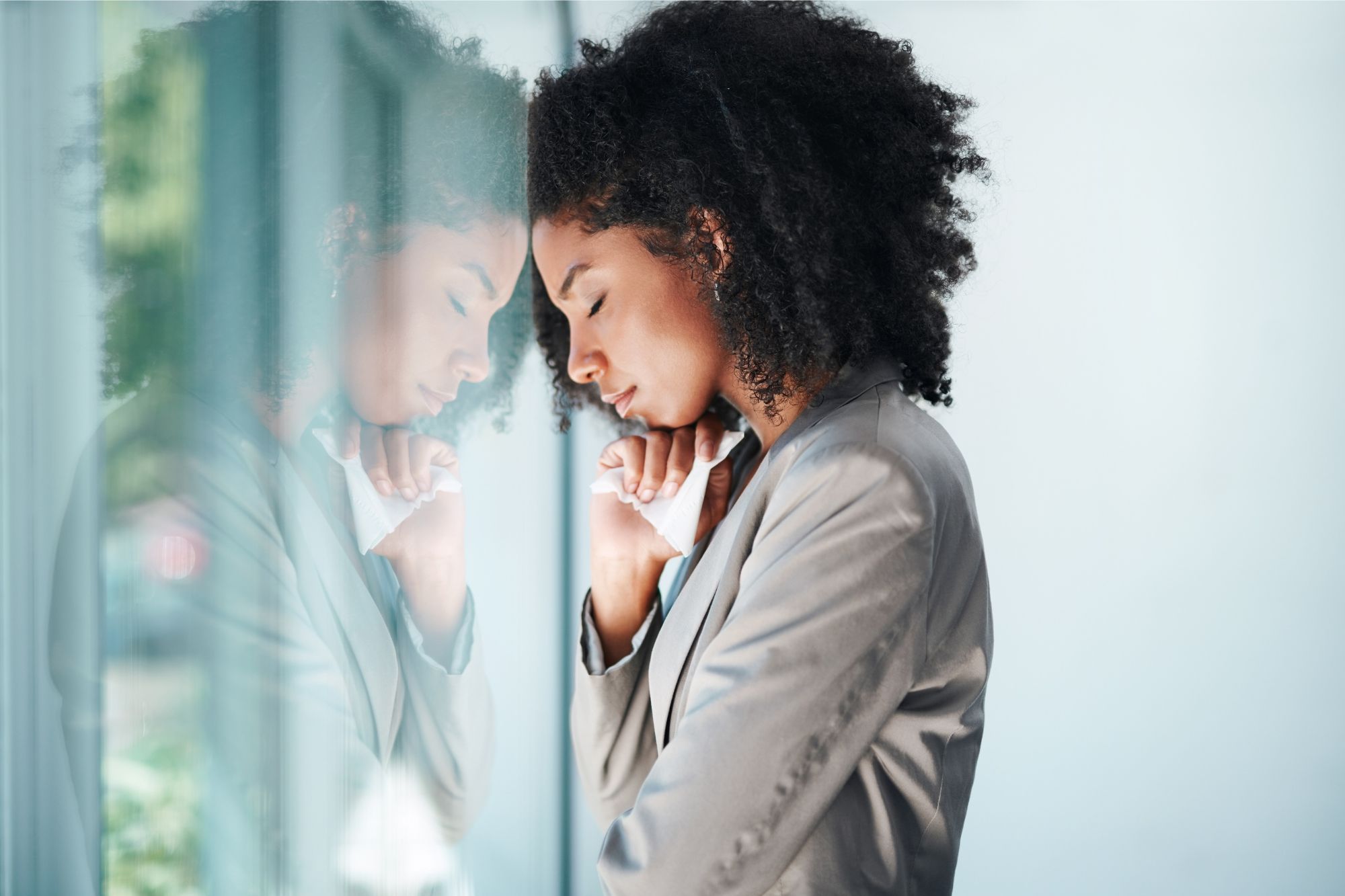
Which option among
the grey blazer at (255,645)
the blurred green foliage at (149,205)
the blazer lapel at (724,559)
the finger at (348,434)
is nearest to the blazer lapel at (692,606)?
the blazer lapel at (724,559)

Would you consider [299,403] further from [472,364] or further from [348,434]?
[472,364]

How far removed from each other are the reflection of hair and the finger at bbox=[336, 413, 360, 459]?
8cm

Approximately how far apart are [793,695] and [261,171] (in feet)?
1.80

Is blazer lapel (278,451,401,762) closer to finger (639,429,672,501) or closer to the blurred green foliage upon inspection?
the blurred green foliage

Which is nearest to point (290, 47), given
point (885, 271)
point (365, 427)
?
point (365, 427)

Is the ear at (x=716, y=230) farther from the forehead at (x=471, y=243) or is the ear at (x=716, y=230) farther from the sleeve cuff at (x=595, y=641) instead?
the sleeve cuff at (x=595, y=641)

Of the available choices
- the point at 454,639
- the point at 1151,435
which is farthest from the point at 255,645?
the point at 1151,435

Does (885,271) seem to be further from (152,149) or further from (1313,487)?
(1313,487)

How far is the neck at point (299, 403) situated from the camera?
721 mm

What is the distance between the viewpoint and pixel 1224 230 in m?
1.73

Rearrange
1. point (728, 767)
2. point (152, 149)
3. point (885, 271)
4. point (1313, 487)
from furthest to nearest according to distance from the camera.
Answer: point (1313, 487) → point (885, 271) → point (728, 767) → point (152, 149)

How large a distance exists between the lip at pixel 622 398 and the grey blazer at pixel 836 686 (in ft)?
0.72

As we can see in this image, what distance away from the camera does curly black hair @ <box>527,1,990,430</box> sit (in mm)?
938

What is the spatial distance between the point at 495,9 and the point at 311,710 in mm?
807
